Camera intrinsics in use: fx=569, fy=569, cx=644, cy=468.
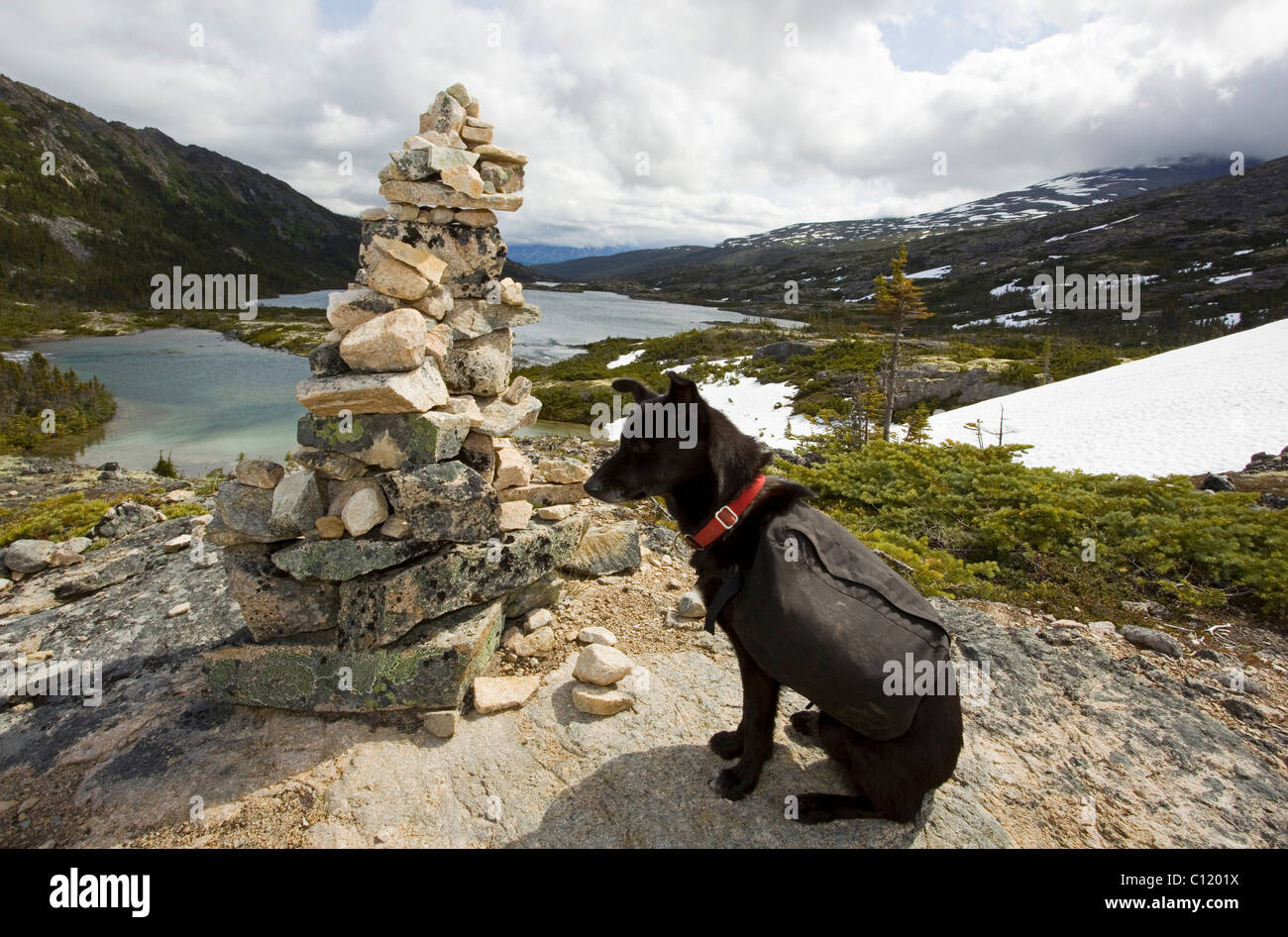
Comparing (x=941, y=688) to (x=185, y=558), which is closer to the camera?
(x=941, y=688)

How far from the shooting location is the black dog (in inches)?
114

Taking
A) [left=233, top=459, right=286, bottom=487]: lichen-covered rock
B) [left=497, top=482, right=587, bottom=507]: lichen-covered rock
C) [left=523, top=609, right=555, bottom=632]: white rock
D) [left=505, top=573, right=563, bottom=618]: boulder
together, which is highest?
[left=233, top=459, right=286, bottom=487]: lichen-covered rock

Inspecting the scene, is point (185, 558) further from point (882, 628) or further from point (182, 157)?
point (182, 157)

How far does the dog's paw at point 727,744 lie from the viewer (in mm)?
3721

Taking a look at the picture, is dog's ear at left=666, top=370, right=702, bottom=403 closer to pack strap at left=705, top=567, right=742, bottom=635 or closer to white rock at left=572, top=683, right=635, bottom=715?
pack strap at left=705, top=567, right=742, bottom=635

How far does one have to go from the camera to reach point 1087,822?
3.30 metres

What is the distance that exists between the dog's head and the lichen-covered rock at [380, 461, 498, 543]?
1.35 m

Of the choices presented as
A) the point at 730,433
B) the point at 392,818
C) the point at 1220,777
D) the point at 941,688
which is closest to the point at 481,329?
the point at 730,433

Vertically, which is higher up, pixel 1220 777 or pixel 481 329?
pixel 481 329

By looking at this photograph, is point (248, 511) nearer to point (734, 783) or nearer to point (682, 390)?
point (682, 390)

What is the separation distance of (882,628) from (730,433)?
126 cm

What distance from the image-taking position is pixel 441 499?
4.07 metres

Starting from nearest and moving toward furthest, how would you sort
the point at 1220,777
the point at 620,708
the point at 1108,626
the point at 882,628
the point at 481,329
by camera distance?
the point at 882,628
the point at 1220,777
the point at 620,708
the point at 481,329
the point at 1108,626

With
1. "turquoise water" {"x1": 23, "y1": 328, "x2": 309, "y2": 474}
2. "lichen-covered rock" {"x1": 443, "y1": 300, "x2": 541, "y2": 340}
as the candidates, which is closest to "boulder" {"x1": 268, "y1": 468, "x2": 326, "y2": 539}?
"lichen-covered rock" {"x1": 443, "y1": 300, "x2": 541, "y2": 340}
